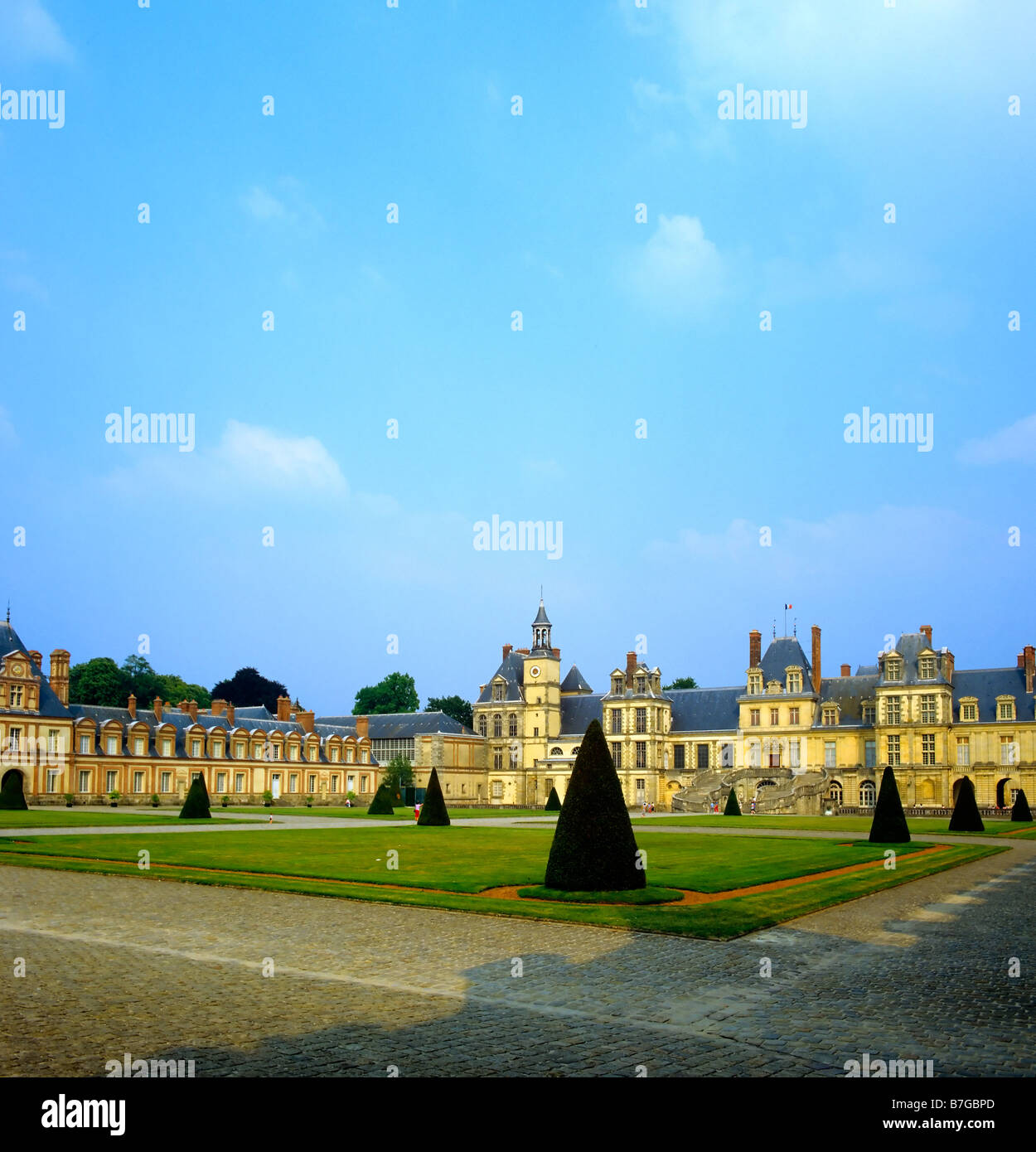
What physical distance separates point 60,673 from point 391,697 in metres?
55.9

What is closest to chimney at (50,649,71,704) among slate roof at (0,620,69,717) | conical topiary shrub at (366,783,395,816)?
slate roof at (0,620,69,717)

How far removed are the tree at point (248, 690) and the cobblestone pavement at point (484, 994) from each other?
93519 millimetres

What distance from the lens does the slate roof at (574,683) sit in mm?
102250

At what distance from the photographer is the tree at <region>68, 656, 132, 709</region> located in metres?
93.0

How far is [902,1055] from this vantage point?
8484 millimetres

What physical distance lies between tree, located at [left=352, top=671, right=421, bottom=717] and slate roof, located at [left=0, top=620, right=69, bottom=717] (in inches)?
2219

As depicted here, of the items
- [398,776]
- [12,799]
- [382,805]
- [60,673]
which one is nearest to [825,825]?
[382,805]

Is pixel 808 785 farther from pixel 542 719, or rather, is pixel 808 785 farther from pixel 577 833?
pixel 577 833

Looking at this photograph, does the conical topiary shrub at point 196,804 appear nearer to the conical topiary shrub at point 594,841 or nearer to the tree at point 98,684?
the conical topiary shrub at point 594,841

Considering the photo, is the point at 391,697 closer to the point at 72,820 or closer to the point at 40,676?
the point at 40,676

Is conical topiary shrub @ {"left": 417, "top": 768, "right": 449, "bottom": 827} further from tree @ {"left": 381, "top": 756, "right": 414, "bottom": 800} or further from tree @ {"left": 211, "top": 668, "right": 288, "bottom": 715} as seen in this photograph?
tree @ {"left": 211, "top": 668, "right": 288, "bottom": 715}

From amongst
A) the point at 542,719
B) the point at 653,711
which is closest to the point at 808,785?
the point at 653,711

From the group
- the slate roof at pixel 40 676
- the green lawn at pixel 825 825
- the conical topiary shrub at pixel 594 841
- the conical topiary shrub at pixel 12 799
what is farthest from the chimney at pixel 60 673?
the conical topiary shrub at pixel 594 841
